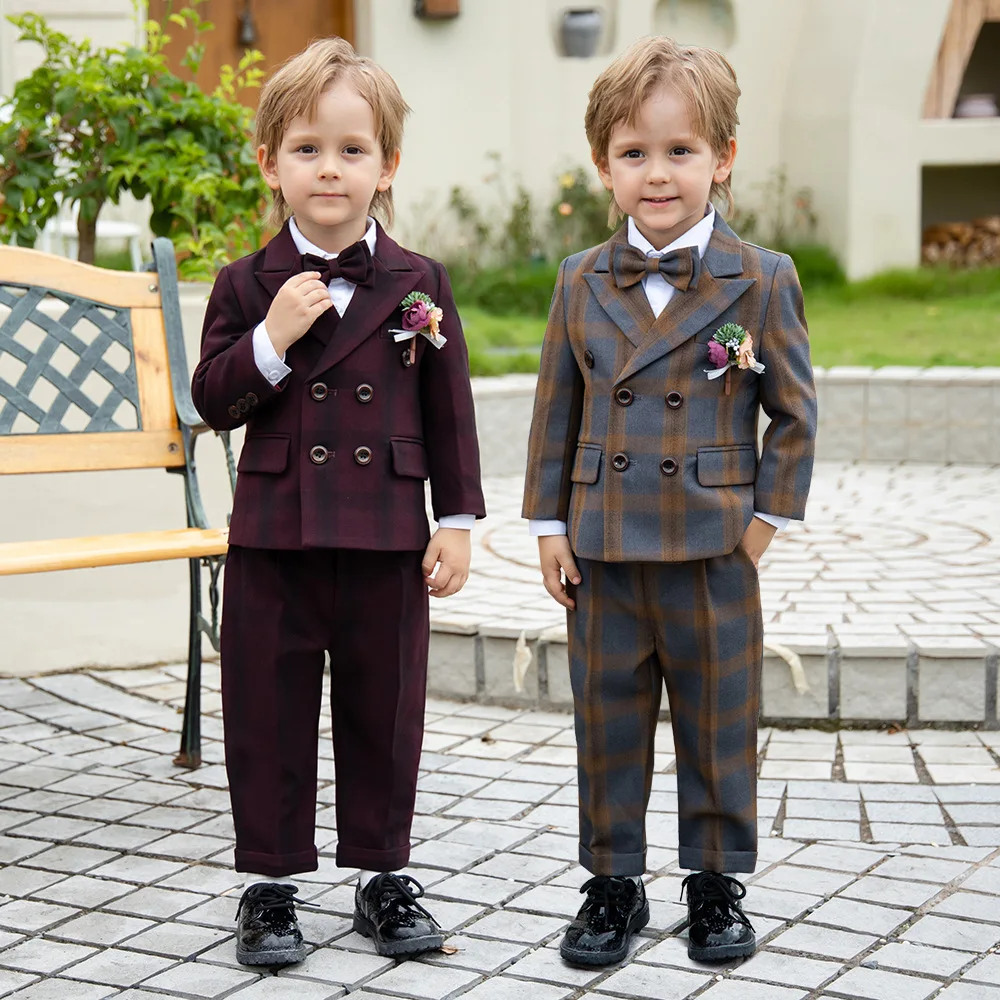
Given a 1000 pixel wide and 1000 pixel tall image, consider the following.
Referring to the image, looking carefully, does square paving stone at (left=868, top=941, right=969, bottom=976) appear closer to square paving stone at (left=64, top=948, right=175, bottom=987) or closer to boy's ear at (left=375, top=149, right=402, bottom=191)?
square paving stone at (left=64, top=948, right=175, bottom=987)

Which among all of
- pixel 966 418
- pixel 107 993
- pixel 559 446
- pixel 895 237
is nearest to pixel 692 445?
pixel 559 446

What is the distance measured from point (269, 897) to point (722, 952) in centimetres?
76

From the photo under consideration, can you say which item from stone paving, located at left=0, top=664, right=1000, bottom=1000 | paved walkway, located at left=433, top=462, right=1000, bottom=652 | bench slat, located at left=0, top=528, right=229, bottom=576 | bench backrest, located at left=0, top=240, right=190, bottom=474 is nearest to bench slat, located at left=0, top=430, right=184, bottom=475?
bench backrest, located at left=0, top=240, right=190, bottom=474

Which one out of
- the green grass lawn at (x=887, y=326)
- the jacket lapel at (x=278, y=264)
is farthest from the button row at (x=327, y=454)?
the green grass lawn at (x=887, y=326)

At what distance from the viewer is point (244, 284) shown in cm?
241

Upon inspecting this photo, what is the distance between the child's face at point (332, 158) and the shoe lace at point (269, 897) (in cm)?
112

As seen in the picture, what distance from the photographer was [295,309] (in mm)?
2264

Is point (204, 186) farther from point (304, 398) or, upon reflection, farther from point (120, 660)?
point (304, 398)

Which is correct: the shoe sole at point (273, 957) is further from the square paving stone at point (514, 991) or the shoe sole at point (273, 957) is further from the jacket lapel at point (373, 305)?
the jacket lapel at point (373, 305)

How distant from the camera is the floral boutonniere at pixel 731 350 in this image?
7.46ft

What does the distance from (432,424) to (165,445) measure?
126 cm

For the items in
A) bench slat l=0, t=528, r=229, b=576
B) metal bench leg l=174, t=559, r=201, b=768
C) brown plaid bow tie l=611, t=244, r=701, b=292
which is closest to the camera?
brown plaid bow tie l=611, t=244, r=701, b=292

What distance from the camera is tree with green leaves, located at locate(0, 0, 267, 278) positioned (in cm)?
444

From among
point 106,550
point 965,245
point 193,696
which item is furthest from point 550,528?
point 965,245
